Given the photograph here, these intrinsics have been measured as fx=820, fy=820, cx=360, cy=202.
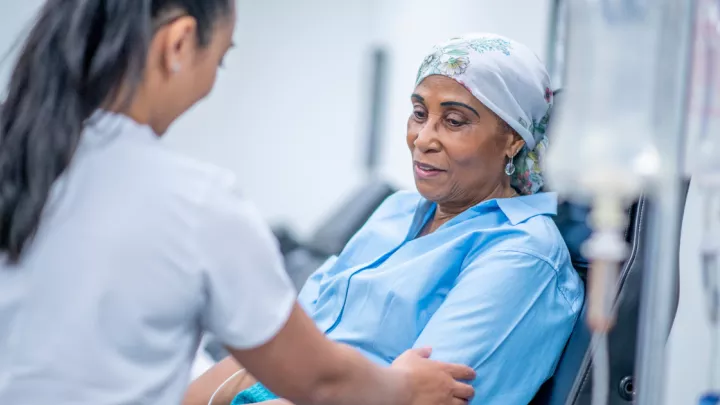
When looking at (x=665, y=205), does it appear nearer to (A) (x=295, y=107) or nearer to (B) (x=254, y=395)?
(B) (x=254, y=395)

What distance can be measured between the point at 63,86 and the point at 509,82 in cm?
93

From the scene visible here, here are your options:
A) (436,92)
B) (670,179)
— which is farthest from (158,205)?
(436,92)

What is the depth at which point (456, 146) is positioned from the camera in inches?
65.9

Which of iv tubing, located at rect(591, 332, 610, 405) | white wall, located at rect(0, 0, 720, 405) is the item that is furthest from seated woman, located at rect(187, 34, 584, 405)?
white wall, located at rect(0, 0, 720, 405)

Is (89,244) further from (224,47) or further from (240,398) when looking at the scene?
(240,398)

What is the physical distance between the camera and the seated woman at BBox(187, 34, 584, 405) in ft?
4.83

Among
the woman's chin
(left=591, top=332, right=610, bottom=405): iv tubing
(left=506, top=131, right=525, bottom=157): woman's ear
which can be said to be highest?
(left=506, top=131, right=525, bottom=157): woman's ear

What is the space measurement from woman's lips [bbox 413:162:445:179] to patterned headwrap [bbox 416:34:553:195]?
173 mm

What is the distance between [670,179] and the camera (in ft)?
3.21

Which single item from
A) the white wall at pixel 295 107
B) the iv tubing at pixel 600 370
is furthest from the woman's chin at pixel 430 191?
the white wall at pixel 295 107

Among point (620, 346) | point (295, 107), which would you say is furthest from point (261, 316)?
point (295, 107)

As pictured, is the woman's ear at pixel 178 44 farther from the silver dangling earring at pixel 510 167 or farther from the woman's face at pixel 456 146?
the silver dangling earring at pixel 510 167

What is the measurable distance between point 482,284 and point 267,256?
1.90 ft

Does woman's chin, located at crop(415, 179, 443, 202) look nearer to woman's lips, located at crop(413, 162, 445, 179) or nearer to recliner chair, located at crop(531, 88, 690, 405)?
woman's lips, located at crop(413, 162, 445, 179)
